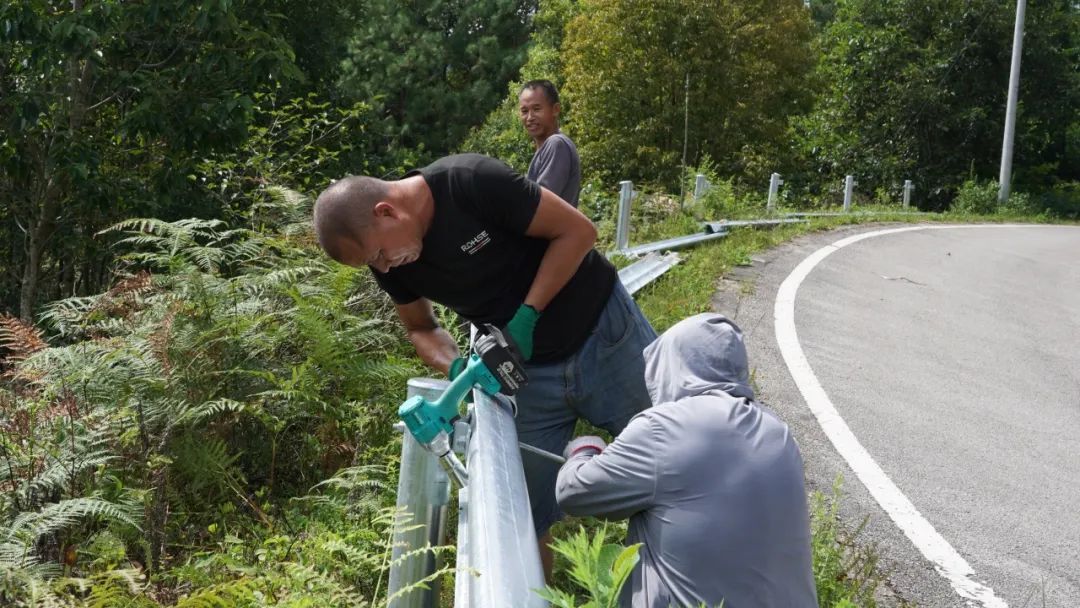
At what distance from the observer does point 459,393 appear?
2.81 m

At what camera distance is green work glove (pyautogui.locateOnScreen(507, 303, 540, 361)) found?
3.54 metres

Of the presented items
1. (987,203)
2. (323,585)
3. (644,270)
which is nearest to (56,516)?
(323,585)

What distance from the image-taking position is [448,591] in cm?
375

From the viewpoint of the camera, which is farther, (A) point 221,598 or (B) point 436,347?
(B) point 436,347

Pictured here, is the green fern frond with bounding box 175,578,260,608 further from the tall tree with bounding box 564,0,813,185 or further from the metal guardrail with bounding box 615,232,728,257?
the tall tree with bounding box 564,0,813,185

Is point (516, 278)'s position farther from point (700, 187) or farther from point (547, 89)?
point (700, 187)

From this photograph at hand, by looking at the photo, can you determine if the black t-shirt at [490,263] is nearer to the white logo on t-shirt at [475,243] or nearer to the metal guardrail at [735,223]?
the white logo on t-shirt at [475,243]

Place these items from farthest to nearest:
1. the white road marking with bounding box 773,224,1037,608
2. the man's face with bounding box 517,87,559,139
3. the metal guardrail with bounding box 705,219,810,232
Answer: the metal guardrail with bounding box 705,219,810,232 → the man's face with bounding box 517,87,559,139 → the white road marking with bounding box 773,224,1037,608

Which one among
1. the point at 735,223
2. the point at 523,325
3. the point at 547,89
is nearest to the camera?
the point at 523,325

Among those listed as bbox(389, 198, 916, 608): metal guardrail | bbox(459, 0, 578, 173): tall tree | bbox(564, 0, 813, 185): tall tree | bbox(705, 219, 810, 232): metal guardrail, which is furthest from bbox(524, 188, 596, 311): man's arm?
bbox(459, 0, 578, 173): tall tree

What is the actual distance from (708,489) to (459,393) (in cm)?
77

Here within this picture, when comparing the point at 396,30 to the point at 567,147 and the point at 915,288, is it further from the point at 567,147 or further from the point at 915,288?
the point at 567,147

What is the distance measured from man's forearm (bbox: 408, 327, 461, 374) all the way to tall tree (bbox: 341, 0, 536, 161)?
4445cm

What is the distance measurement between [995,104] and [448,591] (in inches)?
1576
